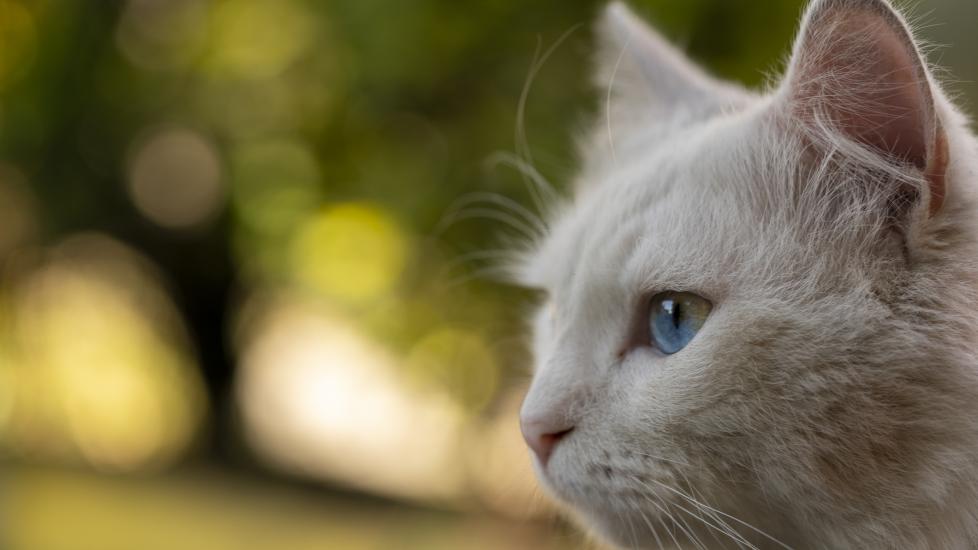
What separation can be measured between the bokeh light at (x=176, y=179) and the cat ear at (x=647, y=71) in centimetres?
152

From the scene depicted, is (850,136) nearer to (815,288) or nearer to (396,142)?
(815,288)

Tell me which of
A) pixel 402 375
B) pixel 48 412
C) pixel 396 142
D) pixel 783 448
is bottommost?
pixel 783 448

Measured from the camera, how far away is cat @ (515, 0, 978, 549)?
491 mm

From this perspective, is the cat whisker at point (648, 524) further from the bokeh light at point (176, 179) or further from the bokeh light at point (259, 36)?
the bokeh light at point (176, 179)

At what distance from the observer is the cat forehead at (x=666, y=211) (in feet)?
1.85

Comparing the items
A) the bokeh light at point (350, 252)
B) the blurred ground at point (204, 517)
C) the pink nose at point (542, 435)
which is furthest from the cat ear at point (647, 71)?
the blurred ground at point (204, 517)

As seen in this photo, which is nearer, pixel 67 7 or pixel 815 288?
pixel 815 288

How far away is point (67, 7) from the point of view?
2.11 metres

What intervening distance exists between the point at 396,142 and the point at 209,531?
1155mm

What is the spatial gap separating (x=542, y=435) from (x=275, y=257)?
1.43 meters

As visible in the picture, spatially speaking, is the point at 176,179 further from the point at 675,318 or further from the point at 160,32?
the point at 675,318

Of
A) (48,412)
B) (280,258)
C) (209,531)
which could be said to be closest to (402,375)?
(280,258)

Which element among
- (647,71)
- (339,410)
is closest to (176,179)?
(339,410)

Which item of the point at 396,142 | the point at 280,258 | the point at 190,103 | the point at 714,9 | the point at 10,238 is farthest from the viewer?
the point at 10,238
